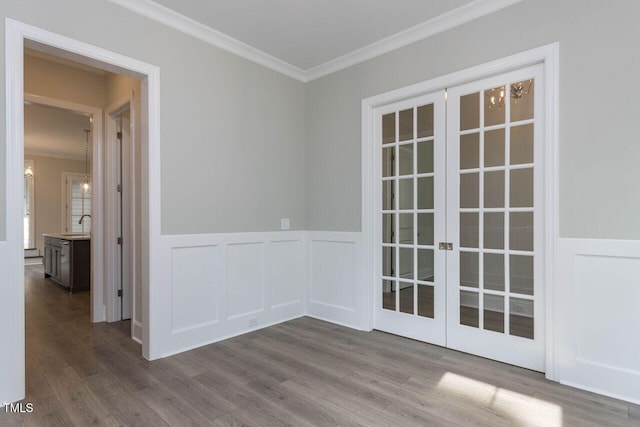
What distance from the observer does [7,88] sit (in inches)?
84.9

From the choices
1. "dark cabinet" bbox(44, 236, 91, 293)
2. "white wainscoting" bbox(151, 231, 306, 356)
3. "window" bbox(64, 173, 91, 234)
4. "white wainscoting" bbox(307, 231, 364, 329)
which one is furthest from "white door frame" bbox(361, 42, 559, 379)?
"window" bbox(64, 173, 91, 234)

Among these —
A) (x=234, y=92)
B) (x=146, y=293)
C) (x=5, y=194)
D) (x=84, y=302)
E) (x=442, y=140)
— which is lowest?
(x=84, y=302)

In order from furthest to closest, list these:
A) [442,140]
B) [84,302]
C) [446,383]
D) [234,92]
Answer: [84,302]
[234,92]
[442,140]
[446,383]

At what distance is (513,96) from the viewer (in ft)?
8.98

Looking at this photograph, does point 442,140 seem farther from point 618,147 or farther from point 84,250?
point 84,250

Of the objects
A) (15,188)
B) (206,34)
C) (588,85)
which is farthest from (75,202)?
(588,85)

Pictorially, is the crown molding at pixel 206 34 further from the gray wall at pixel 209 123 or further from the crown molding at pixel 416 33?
the crown molding at pixel 416 33

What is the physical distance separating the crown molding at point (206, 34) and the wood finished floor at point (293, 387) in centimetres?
284

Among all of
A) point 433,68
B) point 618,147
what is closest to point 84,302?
point 433,68

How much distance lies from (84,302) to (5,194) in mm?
3340

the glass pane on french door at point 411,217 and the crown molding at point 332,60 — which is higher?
the crown molding at point 332,60

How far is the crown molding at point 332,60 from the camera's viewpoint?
2.76 meters

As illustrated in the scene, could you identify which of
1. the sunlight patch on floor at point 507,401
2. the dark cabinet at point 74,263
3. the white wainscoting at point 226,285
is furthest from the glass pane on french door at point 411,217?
the dark cabinet at point 74,263

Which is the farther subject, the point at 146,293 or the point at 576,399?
the point at 146,293
